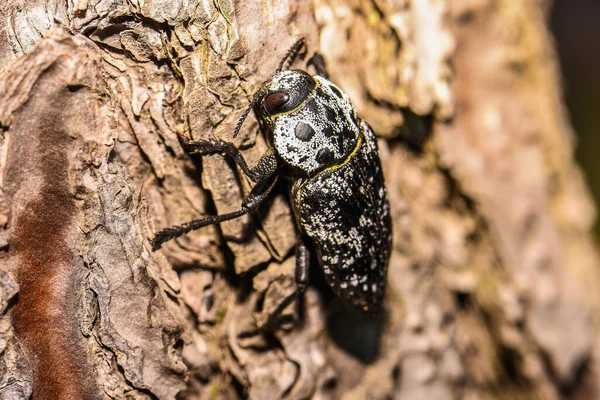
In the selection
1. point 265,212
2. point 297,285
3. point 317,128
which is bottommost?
point 297,285

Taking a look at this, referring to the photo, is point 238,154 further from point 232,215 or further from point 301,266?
Result: point 301,266

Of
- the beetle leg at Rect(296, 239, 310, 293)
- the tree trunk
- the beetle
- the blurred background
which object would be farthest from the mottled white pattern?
the blurred background

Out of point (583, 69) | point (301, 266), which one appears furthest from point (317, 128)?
point (583, 69)

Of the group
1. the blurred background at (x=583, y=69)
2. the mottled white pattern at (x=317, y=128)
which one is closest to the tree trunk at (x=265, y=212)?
the mottled white pattern at (x=317, y=128)

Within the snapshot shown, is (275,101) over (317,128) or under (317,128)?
over

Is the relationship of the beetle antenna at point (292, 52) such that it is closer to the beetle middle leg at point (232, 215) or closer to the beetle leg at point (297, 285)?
the beetle middle leg at point (232, 215)

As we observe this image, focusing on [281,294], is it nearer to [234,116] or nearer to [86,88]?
[234,116]
